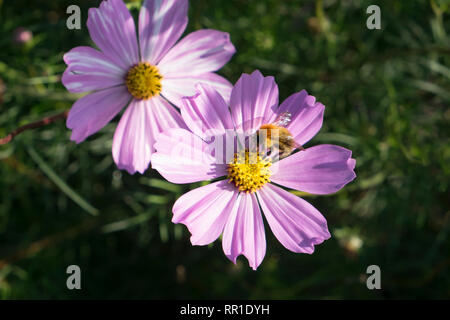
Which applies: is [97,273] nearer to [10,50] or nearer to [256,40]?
[10,50]

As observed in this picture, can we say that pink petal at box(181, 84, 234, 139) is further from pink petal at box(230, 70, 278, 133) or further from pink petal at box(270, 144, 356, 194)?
A: pink petal at box(270, 144, 356, 194)

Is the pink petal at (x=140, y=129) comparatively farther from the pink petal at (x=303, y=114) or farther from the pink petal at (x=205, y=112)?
the pink petal at (x=303, y=114)

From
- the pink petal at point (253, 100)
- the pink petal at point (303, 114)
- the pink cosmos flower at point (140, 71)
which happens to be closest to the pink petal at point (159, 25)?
the pink cosmos flower at point (140, 71)

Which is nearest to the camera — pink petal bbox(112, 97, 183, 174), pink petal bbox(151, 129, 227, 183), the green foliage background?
pink petal bbox(151, 129, 227, 183)

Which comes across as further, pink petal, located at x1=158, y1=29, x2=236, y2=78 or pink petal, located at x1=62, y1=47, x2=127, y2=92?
pink petal, located at x1=158, y1=29, x2=236, y2=78

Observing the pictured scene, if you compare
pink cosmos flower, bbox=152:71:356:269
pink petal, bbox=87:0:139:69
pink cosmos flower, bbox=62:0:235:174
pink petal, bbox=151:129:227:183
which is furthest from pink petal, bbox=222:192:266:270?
pink petal, bbox=87:0:139:69

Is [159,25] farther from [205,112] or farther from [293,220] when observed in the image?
[293,220]
